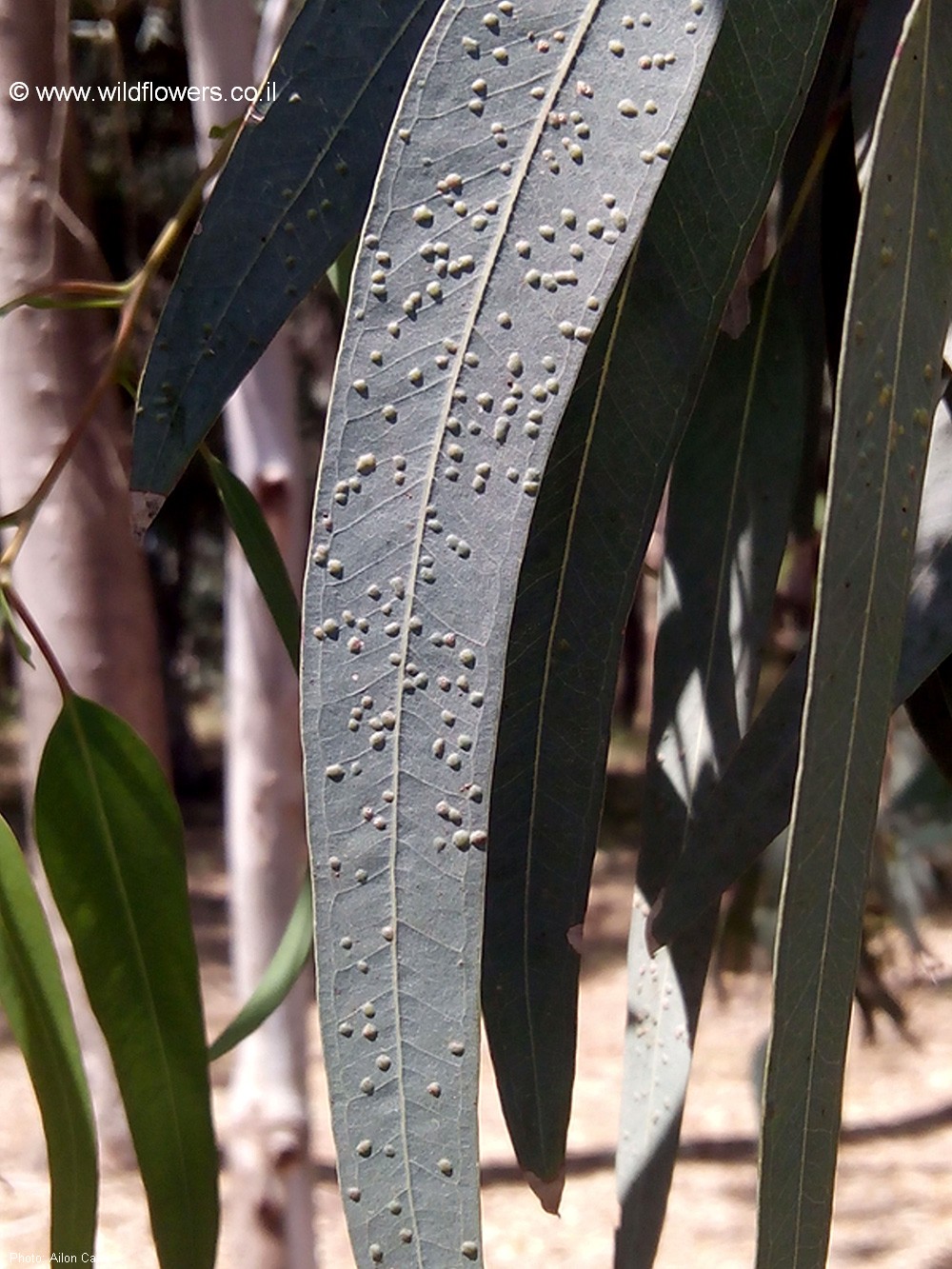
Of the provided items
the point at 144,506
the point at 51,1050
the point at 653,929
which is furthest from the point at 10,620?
the point at 653,929

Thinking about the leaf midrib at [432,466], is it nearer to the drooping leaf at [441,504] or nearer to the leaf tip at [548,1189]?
the drooping leaf at [441,504]

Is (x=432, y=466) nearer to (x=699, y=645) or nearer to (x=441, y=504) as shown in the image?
(x=441, y=504)

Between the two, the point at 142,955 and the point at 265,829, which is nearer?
the point at 142,955

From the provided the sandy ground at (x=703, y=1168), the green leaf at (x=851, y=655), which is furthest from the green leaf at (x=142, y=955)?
the sandy ground at (x=703, y=1168)

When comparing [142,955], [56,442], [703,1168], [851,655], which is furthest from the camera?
[703,1168]

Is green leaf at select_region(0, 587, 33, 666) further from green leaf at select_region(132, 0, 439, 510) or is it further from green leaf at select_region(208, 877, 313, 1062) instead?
green leaf at select_region(208, 877, 313, 1062)

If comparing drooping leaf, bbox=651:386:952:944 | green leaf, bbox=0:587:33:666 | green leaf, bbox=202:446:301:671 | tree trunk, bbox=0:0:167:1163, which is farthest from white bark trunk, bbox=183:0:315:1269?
drooping leaf, bbox=651:386:952:944
